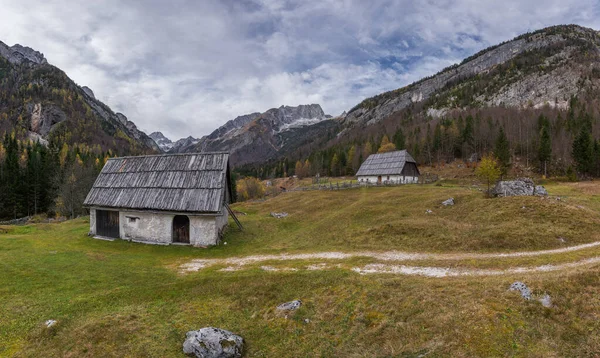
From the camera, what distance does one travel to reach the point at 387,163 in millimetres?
71062

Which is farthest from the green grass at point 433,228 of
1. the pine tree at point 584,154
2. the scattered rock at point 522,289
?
the pine tree at point 584,154

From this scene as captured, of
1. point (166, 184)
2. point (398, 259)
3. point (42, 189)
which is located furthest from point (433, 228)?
point (42, 189)

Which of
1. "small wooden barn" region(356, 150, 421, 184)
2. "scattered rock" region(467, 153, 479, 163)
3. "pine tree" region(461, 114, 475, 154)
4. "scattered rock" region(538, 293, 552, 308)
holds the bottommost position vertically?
"scattered rock" region(538, 293, 552, 308)

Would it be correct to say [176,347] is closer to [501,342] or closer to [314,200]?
[501,342]

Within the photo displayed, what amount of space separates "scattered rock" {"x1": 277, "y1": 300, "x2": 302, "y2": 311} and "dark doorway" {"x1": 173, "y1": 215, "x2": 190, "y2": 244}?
671 inches

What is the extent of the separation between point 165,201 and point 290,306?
61.9 ft

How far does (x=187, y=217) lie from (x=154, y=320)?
51.7ft

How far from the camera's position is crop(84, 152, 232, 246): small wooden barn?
26.4m

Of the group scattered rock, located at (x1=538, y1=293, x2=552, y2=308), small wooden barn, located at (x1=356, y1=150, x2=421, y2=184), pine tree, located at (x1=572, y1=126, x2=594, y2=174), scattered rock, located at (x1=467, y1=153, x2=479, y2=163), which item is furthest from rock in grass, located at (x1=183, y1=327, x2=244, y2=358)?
scattered rock, located at (x1=467, y1=153, x2=479, y2=163)

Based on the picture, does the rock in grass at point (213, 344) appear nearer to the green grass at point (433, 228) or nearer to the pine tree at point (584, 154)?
the green grass at point (433, 228)

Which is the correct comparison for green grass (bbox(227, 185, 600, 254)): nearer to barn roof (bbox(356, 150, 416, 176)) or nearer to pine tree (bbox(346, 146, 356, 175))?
barn roof (bbox(356, 150, 416, 176))

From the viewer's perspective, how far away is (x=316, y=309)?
1227cm

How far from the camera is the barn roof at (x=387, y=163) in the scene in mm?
67863

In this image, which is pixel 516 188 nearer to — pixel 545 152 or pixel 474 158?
pixel 545 152
